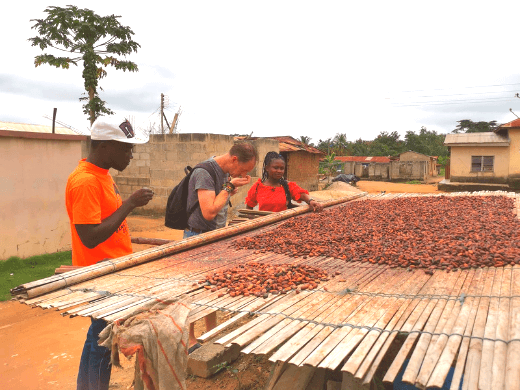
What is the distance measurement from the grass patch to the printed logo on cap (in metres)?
4.08

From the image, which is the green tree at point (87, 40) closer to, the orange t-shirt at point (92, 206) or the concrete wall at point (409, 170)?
the orange t-shirt at point (92, 206)

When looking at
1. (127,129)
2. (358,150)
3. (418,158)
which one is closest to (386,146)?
(358,150)

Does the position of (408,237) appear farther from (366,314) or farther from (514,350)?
(514,350)

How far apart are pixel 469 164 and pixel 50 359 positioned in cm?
1986

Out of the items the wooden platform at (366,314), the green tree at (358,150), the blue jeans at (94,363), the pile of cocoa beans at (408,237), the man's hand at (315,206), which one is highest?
the green tree at (358,150)

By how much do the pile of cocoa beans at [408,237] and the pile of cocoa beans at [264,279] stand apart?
437 mm

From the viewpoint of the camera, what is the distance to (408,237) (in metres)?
2.83

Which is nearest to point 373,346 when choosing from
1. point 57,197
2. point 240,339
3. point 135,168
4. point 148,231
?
point 240,339

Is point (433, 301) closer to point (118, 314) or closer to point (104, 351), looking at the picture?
point (118, 314)

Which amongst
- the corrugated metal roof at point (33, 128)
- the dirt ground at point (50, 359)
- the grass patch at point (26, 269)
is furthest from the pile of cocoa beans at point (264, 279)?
the corrugated metal roof at point (33, 128)

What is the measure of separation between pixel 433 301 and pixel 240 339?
32.9 inches

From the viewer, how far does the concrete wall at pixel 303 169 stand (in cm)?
1638

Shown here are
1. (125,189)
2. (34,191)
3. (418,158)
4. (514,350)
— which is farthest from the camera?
(418,158)

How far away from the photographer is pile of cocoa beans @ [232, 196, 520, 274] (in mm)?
2238
